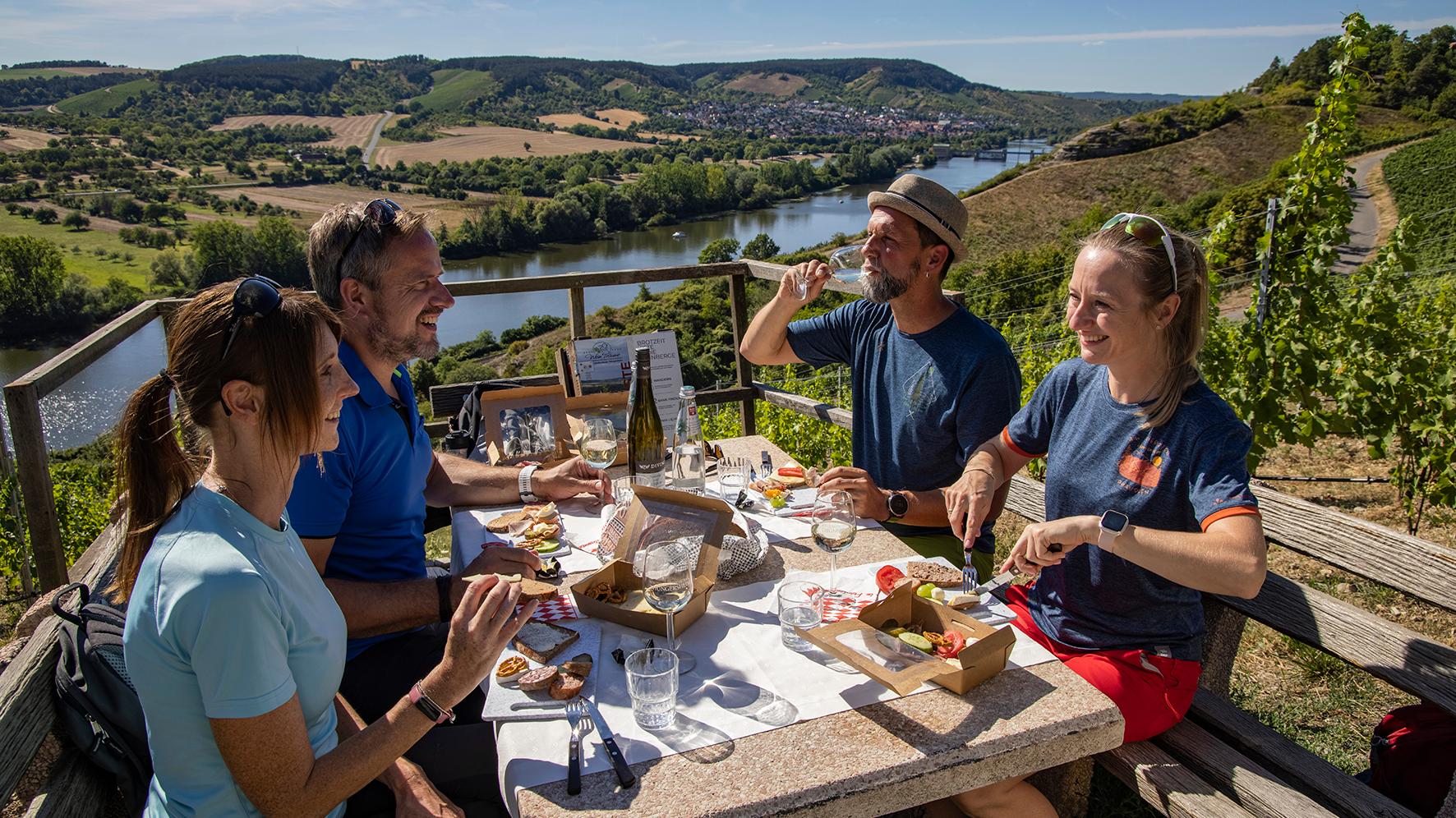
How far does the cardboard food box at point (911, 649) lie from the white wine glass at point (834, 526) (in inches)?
7.2

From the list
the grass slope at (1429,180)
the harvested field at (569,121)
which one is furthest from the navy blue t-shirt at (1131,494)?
the harvested field at (569,121)

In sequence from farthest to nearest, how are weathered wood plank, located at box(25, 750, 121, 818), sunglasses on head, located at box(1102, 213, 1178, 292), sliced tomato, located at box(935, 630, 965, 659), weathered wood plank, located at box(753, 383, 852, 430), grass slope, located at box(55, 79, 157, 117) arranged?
grass slope, located at box(55, 79, 157, 117), weathered wood plank, located at box(753, 383, 852, 430), sunglasses on head, located at box(1102, 213, 1178, 292), sliced tomato, located at box(935, 630, 965, 659), weathered wood plank, located at box(25, 750, 121, 818)

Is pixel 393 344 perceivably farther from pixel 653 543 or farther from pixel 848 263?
pixel 848 263

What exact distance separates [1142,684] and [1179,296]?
0.85m

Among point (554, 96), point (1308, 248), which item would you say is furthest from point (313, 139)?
point (1308, 248)

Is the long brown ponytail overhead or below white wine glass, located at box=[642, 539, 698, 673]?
overhead

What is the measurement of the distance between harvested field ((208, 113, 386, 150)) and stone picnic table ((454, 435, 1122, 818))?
92386 mm

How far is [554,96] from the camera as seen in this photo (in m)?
117

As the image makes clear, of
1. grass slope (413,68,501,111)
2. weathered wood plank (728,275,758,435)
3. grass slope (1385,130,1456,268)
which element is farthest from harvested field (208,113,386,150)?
weathered wood plank (728,275,758,435)

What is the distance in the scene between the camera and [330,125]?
296ft

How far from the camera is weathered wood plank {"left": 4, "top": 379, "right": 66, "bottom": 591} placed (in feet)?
9.47

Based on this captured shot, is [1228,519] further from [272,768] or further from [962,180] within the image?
[962,180]

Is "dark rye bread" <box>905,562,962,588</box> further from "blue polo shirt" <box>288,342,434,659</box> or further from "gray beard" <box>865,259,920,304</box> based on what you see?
"blue polo shirt" <box>288,342,434,659</box>

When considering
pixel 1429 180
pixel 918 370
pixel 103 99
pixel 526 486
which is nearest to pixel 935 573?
pixel 918 370
